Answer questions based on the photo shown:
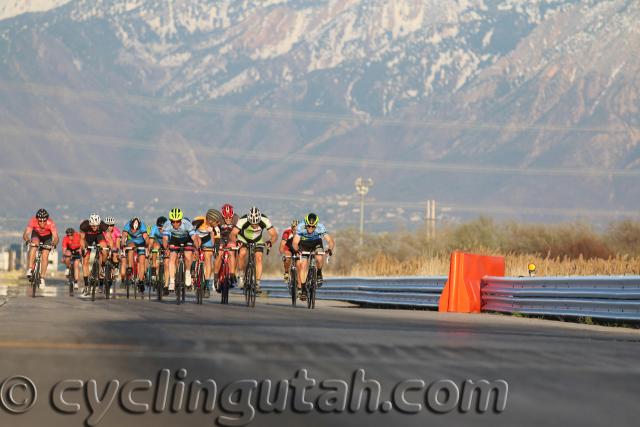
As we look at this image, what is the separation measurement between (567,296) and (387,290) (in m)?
7.98

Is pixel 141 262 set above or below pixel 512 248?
below

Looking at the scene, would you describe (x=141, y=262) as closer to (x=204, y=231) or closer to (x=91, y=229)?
(x=91, y=229)

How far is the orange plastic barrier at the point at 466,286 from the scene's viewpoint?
93.8 ft

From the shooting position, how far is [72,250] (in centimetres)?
3441

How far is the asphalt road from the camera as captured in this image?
9.87 m

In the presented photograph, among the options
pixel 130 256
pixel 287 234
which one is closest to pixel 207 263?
pixel 287 234

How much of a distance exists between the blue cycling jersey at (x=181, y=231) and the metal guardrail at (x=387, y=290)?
4.53m

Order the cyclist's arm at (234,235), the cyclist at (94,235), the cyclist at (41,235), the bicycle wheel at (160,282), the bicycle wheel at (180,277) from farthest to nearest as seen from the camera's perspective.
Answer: the cyclist at (94,235) → the bicycle wheel at (160,282) → the cyclist at (41,235) → the bicycle wheel at (180,277) → the cyclist's arm at (234,235)

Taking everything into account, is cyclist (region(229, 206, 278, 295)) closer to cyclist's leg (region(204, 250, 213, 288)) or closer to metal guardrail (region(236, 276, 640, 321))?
cyclist's leg (region(204, 250, 213, 288))

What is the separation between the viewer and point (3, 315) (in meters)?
21.7

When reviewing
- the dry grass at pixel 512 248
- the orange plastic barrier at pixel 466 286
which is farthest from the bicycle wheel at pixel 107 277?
the dry grass at pixel 512 248

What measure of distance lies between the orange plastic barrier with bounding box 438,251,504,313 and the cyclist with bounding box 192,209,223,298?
4.43 m

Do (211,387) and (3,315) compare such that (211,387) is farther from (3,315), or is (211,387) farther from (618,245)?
(618,245)

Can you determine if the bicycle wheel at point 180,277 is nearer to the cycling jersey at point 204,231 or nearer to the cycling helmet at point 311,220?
the cycling jersey at point 204,231
